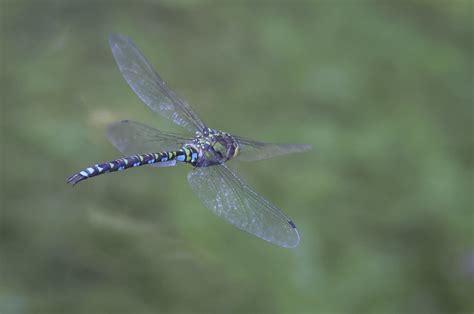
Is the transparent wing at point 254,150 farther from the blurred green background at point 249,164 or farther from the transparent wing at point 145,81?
the blurred green background at point 249,164

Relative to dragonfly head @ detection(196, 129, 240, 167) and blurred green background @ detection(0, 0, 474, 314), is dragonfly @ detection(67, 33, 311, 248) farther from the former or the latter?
blurred green background @ detection(0, 0, 474, 314)

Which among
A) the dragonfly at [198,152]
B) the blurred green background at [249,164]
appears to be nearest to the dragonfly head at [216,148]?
the dragonfly at [198,152]

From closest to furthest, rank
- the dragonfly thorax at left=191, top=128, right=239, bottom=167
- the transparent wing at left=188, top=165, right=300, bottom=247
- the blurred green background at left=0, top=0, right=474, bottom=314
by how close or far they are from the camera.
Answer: the transparent wing at left=188, top=165, right=300, bottom=247 → the dragonfly thorax at left=191, top=128, right=239, bottom=167 → the blurred green background at left=0, top=0, right=474, bottom=314

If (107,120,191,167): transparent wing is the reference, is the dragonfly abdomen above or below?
below

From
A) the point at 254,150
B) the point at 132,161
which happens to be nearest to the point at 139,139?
the point at 132,161

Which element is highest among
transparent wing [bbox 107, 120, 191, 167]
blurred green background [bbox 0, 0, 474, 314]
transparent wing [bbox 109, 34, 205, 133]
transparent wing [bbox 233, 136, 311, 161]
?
blurred green background [bbox 0, 0, 474, 314]

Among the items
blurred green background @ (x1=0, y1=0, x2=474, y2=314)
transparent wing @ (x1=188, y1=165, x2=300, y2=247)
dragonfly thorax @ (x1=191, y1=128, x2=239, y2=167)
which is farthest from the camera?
blurred green background @ (x1=0, y1=0, x2=474, y2=314)

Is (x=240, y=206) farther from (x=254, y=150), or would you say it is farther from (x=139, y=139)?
(x=139, y=139)

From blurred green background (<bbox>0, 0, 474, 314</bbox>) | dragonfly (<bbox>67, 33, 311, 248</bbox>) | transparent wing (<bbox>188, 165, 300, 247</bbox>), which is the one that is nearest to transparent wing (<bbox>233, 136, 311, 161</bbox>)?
dragonfly (<bbox>67, 33, 311, 248</bbox>)

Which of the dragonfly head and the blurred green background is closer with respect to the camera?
the dragonfly head
